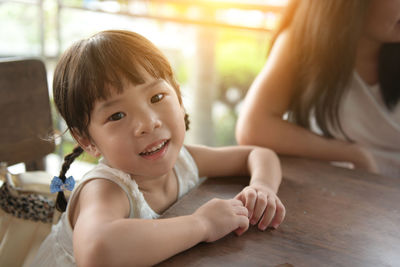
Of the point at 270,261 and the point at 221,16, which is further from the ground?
the point at 221,16

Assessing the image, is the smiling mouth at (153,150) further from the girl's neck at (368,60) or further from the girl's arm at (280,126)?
the girl's neck at (368,60)

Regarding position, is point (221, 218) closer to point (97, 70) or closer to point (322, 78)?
point (97, 70)

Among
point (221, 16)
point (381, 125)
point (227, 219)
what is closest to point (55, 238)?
point (227, 219)

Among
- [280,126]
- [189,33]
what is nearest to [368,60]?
[280,126]

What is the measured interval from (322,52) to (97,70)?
768mm

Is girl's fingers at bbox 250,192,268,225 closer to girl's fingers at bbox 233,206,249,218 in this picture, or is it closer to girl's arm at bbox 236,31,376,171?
girl's fingers at bbox 233,206,249,218

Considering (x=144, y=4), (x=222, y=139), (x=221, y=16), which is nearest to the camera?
(x=221, y=16)

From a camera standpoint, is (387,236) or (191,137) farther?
(191,137)

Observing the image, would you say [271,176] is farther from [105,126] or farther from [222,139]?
[222,139]

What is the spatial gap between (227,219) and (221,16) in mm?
1712

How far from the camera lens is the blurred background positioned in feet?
6.89

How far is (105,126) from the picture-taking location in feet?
2.58

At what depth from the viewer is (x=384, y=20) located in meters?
1.19

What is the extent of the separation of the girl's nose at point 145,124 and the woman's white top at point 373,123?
2.88 feet
